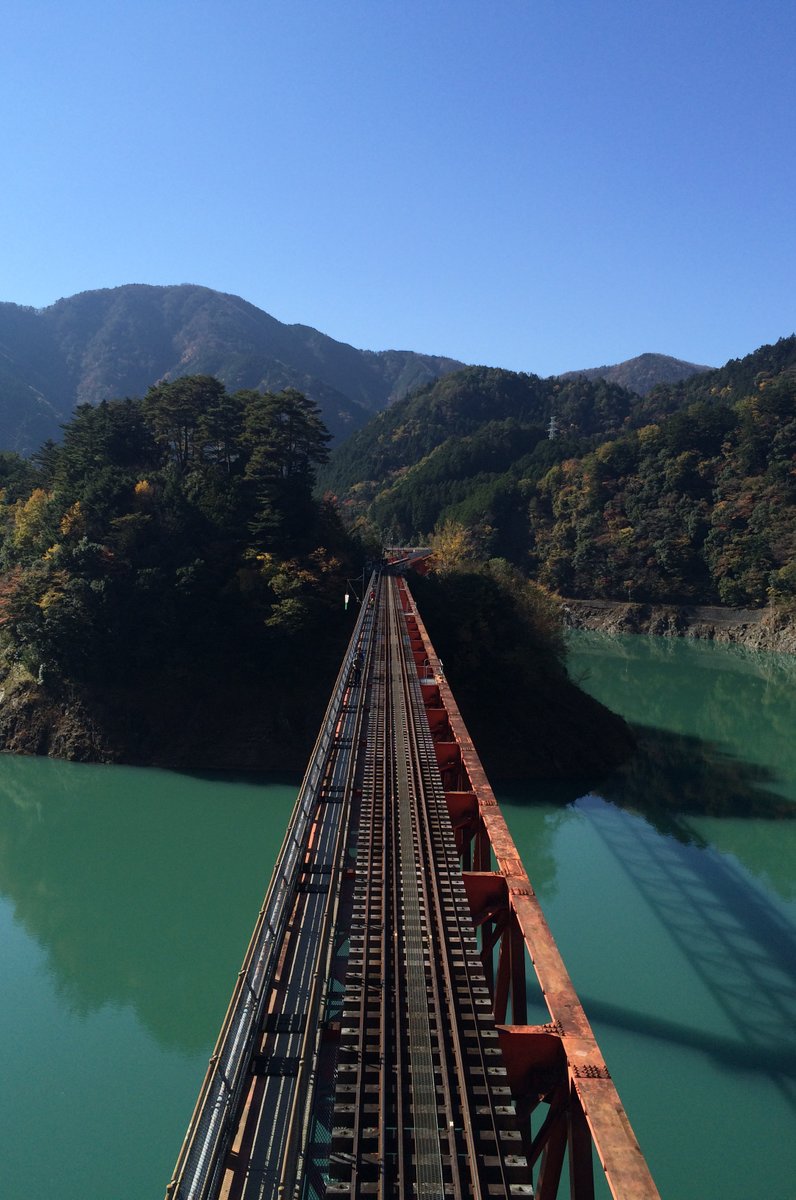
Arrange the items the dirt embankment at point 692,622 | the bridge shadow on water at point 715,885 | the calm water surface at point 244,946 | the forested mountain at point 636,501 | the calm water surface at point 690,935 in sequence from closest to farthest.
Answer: the calm water surface at point 244,946
the calm water surface at point 690,935
the bridge shadow on water at point 715,885
the dirt embankment at point 692,622
the forested mountain at point 636,501

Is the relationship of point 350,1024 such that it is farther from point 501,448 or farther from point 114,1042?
point 501,448

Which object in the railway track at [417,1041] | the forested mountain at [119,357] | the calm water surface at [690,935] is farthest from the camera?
the forested mountain at [119,357]

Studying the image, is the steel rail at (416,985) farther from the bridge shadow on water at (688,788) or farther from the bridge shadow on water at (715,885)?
the bridge shadow on water at (688,788)

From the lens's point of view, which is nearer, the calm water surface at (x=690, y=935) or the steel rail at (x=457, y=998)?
the steel rail at (x=457, y=998)

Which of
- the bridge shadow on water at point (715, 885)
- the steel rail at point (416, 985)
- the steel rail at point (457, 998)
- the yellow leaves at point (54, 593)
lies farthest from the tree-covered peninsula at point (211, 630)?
the steel rail at point (457, 998)

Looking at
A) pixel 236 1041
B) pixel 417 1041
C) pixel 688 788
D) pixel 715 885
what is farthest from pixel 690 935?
pixel 236 1041

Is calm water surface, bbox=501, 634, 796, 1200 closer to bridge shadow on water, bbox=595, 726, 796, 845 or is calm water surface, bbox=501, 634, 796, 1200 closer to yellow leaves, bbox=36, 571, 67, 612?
bridge shadow on water, bbox=595, 726, 796, 845

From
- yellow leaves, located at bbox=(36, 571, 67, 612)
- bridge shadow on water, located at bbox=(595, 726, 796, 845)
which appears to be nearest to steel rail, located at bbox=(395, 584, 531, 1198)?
bridge shadow on water, located at bbox=(595, 726, 796, 845)

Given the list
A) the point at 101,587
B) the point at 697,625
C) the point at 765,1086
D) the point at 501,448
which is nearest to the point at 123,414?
the point at 101,587
